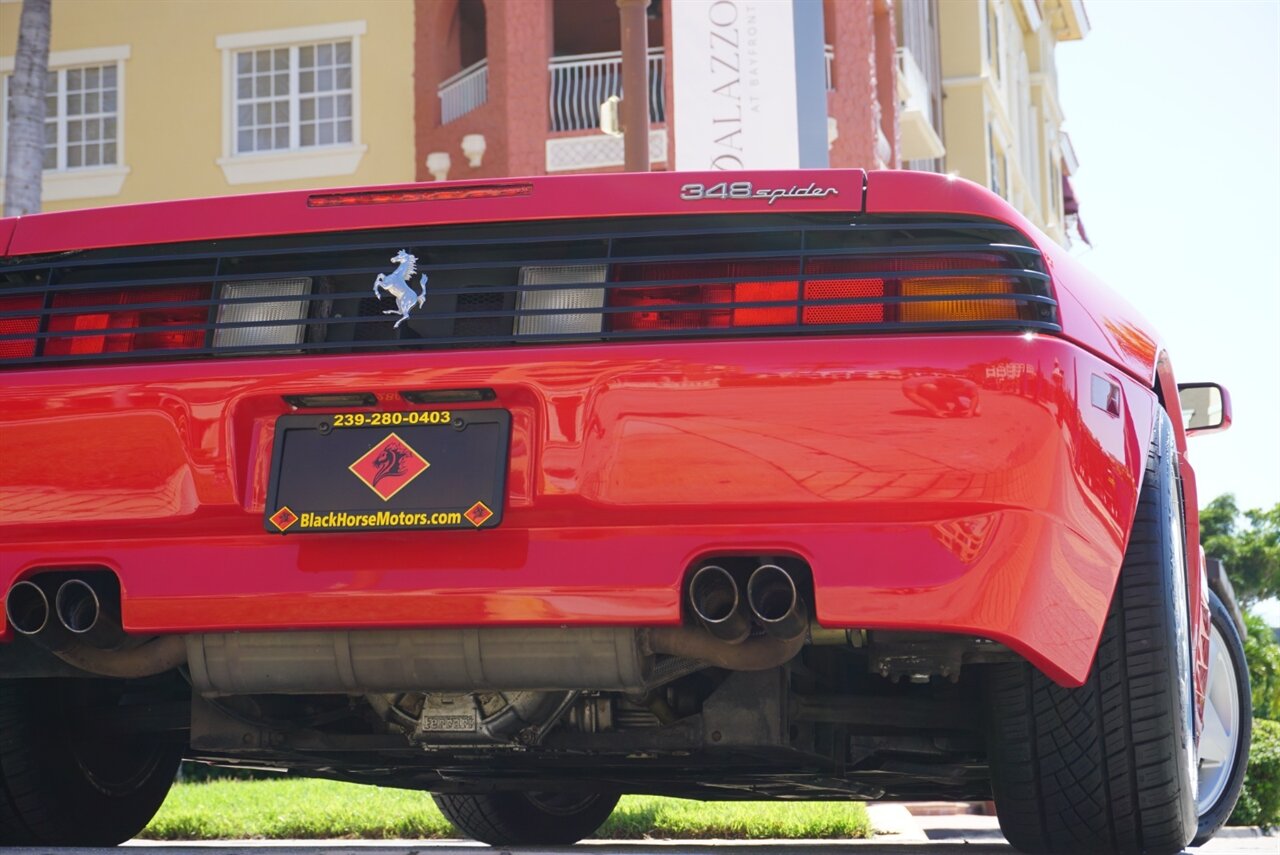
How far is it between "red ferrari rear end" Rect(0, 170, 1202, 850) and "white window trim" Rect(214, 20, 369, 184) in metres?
20.2

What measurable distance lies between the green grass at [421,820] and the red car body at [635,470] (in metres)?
3.91

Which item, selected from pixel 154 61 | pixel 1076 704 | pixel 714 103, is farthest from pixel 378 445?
pixel 154 61

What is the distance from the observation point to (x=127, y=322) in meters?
3.62

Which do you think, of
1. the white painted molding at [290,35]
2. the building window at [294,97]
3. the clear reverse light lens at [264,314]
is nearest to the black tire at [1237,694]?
the clear reverse light lens at [264,314]

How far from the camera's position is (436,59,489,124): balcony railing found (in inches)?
893

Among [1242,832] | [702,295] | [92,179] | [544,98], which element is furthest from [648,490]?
[92,179]

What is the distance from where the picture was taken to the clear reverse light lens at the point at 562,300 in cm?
340

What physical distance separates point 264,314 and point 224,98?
2162 centimetres

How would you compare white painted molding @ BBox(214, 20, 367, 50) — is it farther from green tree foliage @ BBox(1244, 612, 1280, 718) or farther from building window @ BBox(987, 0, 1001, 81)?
green tree foliage @ BBox(1244, 612, 1280, 718)

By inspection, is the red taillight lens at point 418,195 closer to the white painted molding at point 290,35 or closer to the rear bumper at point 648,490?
the rear bumper at point 648,490

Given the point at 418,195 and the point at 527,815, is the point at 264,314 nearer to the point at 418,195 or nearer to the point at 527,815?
the point at 418,195

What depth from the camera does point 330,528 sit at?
3.35 metres

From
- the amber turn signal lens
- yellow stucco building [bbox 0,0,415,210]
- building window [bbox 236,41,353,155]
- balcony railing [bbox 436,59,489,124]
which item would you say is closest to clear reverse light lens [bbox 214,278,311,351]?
the amber turn signal lens

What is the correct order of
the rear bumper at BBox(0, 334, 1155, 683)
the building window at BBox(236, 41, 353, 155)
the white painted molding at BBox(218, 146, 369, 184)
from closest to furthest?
the rear bumper at BBox(0, 334, 1155, 683)
the white painted molding at BBox(218, 146, 369, 184)
the building window at BBox(236, 41, 353, 155)
